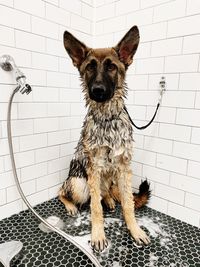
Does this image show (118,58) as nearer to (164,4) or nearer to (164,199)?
(164,4)

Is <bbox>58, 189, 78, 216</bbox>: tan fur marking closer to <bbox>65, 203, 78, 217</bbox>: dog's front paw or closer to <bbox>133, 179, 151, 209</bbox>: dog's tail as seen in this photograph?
<bbox>65, 203, 78, 217</bbox>: dog's front paw

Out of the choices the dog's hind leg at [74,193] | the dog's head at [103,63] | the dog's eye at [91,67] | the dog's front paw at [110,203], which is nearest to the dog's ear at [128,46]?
the dog's head at [103,63]

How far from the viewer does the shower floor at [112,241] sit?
1.03 meters

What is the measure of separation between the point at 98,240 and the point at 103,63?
0.92 metres

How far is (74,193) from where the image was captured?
1.40 meters

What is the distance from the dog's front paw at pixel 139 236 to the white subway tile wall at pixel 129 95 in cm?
35

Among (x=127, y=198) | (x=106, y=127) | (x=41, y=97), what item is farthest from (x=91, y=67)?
(x=127, y=198)

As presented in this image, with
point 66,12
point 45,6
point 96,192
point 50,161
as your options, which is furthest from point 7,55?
point 96,192

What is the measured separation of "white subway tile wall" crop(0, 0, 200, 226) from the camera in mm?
1254

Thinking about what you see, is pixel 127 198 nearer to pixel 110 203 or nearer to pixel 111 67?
pixel 110 203

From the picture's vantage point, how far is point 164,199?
1462 millimetres

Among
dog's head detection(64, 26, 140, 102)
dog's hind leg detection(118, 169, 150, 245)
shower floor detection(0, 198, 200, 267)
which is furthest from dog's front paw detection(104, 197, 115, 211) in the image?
dog's head detection(64, 26, 140, 102)

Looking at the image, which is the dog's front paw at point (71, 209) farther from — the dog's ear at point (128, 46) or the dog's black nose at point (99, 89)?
the dog's ear at point (128, 46)

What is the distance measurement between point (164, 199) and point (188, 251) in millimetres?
384
